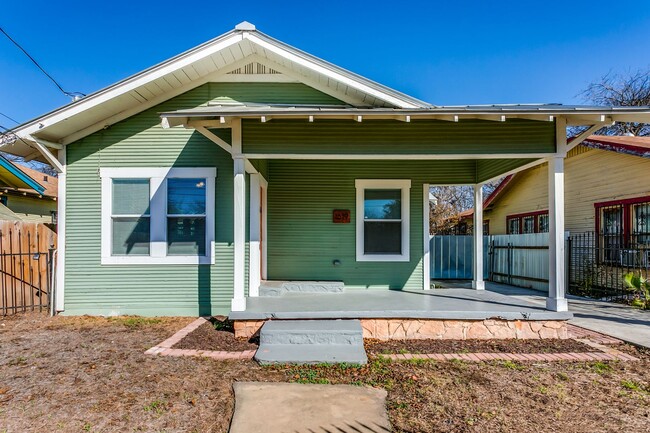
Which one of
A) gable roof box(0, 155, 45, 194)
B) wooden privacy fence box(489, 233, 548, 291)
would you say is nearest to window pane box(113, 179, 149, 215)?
gable roof box(0, 155, 45, 194)

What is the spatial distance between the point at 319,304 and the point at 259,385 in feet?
6.97

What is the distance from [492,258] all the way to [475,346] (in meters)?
6.83

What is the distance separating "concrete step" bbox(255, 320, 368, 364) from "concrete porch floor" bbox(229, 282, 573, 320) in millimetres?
188

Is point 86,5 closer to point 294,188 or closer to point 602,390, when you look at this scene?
point 294,188

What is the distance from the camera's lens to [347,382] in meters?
3.54

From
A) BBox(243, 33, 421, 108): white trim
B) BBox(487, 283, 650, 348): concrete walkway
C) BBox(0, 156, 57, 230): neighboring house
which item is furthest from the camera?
BBox(0, 156, 57, 230): neighboring house

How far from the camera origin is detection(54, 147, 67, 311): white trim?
6.16 metres

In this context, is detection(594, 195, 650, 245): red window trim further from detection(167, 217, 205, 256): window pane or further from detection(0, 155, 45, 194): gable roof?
detection(0, 155, 45, 194): gable roof

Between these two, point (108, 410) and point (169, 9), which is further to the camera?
point (169, 9)

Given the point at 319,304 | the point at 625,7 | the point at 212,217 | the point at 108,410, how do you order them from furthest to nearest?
the point at 625,7 < the point at 212,217 < the point at 319,304 < the point at 108,410

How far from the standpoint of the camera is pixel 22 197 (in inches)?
405

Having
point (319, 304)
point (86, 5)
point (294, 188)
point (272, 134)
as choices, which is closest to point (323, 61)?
point (272, 134)

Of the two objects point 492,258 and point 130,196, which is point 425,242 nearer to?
point 492,258

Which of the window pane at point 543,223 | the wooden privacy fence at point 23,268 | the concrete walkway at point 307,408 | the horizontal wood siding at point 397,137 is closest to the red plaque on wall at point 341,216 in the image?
the horizontal wood siding at point 397,137
